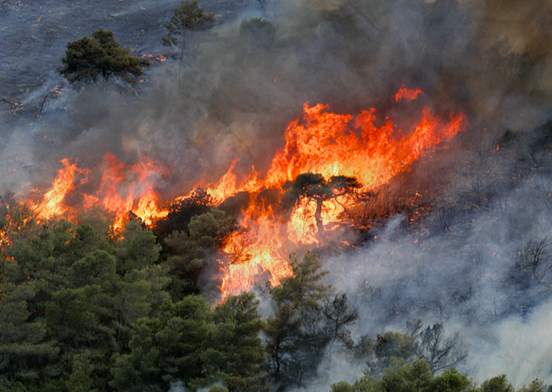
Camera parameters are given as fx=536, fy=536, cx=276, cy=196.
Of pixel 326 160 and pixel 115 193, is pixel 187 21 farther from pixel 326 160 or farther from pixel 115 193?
pixel 326 160

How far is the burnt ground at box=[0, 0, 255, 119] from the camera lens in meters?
50.8

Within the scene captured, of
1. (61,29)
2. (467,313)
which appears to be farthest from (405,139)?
(61,29)

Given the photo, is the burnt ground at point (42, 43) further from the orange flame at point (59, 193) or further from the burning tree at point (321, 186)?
the burning tree at point (321, 186)

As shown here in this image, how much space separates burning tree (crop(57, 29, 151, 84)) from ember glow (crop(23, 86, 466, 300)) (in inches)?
328

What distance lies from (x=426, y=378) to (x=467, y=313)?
1127cm

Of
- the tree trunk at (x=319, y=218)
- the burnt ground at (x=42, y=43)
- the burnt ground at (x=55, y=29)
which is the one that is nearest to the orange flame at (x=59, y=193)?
the burnt ground at (x=42, y=43)

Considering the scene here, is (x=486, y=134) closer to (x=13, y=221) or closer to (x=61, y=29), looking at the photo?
(x=13, y=221)

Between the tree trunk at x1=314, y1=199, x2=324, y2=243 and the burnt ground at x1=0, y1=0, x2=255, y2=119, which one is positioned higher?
the burnt ground at x1=0, y1=0, x2=255, y2=119

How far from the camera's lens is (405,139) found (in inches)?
1674

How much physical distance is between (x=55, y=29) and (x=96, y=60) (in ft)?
51.2

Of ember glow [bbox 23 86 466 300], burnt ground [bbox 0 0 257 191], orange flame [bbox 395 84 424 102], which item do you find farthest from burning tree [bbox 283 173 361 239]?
burnt ground [bbox 0 0 257 191]

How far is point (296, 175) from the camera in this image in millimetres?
41281

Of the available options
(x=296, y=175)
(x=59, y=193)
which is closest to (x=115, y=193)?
(x=59, y=193)

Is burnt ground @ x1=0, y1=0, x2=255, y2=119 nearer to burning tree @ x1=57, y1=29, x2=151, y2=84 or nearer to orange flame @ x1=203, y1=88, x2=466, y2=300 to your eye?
burning tree @ x1=57, y1=29, x2=151, y2=84
